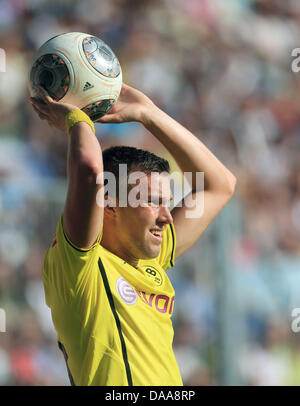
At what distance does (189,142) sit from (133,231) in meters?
0.64

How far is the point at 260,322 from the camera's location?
20.1 feet

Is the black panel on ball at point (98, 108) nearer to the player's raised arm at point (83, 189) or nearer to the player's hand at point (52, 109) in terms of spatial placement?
the player's hand at point (52, 109)

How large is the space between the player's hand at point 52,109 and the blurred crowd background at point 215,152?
8.09 ft

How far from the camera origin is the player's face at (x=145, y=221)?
307 cm

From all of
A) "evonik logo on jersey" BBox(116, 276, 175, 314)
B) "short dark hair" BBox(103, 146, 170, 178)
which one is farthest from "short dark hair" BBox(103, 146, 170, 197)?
"evonik logo on jersey" BBox(116, 276, 175, 314)

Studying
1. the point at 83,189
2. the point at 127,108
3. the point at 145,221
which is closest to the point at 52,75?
the point at 127,108

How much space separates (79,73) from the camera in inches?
119

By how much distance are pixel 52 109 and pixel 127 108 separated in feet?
1.78

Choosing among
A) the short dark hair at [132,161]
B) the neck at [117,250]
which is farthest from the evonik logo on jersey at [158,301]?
the short dark hair at [132,161]

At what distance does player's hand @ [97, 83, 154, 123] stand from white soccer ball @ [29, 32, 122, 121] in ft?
0.35

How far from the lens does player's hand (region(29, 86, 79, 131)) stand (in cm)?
285

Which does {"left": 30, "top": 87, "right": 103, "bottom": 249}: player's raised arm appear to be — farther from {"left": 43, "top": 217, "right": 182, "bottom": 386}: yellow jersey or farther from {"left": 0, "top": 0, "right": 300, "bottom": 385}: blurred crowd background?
{"left": 0, "top": 0, "right": 300, "bottom": 385}: blurred crowd background

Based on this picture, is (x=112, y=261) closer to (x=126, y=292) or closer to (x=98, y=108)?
(x=126, y=292)
